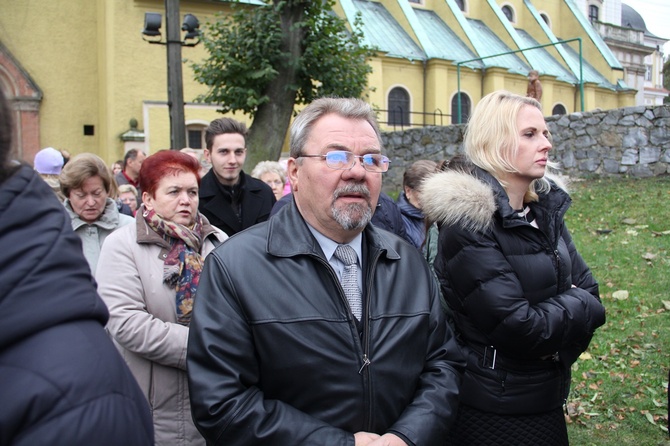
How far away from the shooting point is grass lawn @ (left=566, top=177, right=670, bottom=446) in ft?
14.8

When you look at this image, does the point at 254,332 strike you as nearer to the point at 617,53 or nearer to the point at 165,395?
the point at 165,395

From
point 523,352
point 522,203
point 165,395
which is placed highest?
point 522,203

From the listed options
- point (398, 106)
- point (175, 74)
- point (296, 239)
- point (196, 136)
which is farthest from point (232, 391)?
point (398, 106)

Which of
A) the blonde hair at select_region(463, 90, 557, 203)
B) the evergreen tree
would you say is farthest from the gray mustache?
the evergreen tree

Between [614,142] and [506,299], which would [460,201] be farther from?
[614,142]

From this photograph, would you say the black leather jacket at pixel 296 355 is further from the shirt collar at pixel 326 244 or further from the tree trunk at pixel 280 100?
the tree trunk at pixel 280 100

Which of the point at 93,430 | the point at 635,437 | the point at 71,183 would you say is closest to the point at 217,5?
the point at 71,183

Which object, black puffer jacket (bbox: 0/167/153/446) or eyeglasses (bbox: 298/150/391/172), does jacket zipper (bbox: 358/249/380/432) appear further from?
black puffer jacket (bbox: 0/167/153/446)

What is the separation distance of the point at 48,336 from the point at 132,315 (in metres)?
1.71

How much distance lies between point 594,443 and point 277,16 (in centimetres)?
987

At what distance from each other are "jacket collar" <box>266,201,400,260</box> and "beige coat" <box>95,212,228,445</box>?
2.69 ft

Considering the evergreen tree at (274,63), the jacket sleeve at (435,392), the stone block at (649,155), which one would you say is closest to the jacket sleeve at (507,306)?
the jacket sleeve at (435,392)

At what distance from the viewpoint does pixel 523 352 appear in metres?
A: 2.68

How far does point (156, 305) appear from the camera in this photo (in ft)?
9.41
